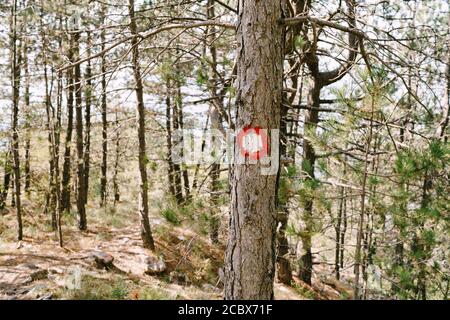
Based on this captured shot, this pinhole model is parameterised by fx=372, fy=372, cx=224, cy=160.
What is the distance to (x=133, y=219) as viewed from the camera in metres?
12.0

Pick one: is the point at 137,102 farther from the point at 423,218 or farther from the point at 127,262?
the point at 423,218

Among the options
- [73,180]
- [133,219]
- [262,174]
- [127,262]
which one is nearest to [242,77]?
[262,174]

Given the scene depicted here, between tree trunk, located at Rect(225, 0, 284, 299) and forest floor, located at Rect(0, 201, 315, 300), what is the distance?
6.90ft

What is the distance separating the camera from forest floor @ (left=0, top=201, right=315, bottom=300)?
617 centimetres

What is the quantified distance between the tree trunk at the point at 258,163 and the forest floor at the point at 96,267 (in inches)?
82.8

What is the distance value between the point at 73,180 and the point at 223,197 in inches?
419

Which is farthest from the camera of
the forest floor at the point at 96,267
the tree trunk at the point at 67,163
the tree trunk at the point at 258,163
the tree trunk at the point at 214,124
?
the tree trunk at the point at 67,163

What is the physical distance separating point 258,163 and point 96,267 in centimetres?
586

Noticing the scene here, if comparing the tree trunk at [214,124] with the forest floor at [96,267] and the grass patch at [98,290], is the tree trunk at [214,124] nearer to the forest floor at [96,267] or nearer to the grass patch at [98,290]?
the forest floor at [96,267]

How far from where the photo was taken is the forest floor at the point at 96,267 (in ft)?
20.2

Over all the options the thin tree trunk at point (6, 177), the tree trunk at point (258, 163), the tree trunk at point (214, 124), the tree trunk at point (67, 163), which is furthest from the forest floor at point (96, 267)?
the tree trunk at point (258, 163)

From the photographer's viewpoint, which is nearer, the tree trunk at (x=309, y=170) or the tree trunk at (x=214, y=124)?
the tree trunk at (x=309, y=170)

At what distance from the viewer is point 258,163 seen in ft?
7.97

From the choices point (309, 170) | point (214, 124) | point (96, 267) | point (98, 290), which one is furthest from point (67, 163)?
point (309, 170)
